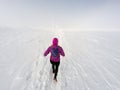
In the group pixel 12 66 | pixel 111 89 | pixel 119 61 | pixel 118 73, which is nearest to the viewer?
pixel 111 89

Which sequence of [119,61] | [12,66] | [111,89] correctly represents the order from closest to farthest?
[111,89]
[12,66]
[119,61]

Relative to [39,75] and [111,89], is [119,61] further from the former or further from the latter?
[39,75]

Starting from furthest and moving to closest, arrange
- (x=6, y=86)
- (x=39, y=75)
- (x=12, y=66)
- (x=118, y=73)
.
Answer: (x=118, y=73) < (x=12, y=66) < (x=39, y=75) < (x=6, y=86)

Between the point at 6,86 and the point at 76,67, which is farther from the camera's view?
the point at 76,67

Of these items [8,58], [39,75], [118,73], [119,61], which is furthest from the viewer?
[119,61]

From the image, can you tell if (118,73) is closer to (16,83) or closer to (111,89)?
(111,89)

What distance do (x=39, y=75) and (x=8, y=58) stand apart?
10.9 ft

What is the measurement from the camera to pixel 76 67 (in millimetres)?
8875

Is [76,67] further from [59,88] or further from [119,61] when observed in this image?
[119,61]

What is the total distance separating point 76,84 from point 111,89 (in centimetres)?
170

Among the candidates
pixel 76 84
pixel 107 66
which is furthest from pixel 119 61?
pixel 76 84

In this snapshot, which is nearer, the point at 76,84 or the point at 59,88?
the point at 59,88

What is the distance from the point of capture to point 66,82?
668cm

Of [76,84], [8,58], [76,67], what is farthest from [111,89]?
[8,58]
